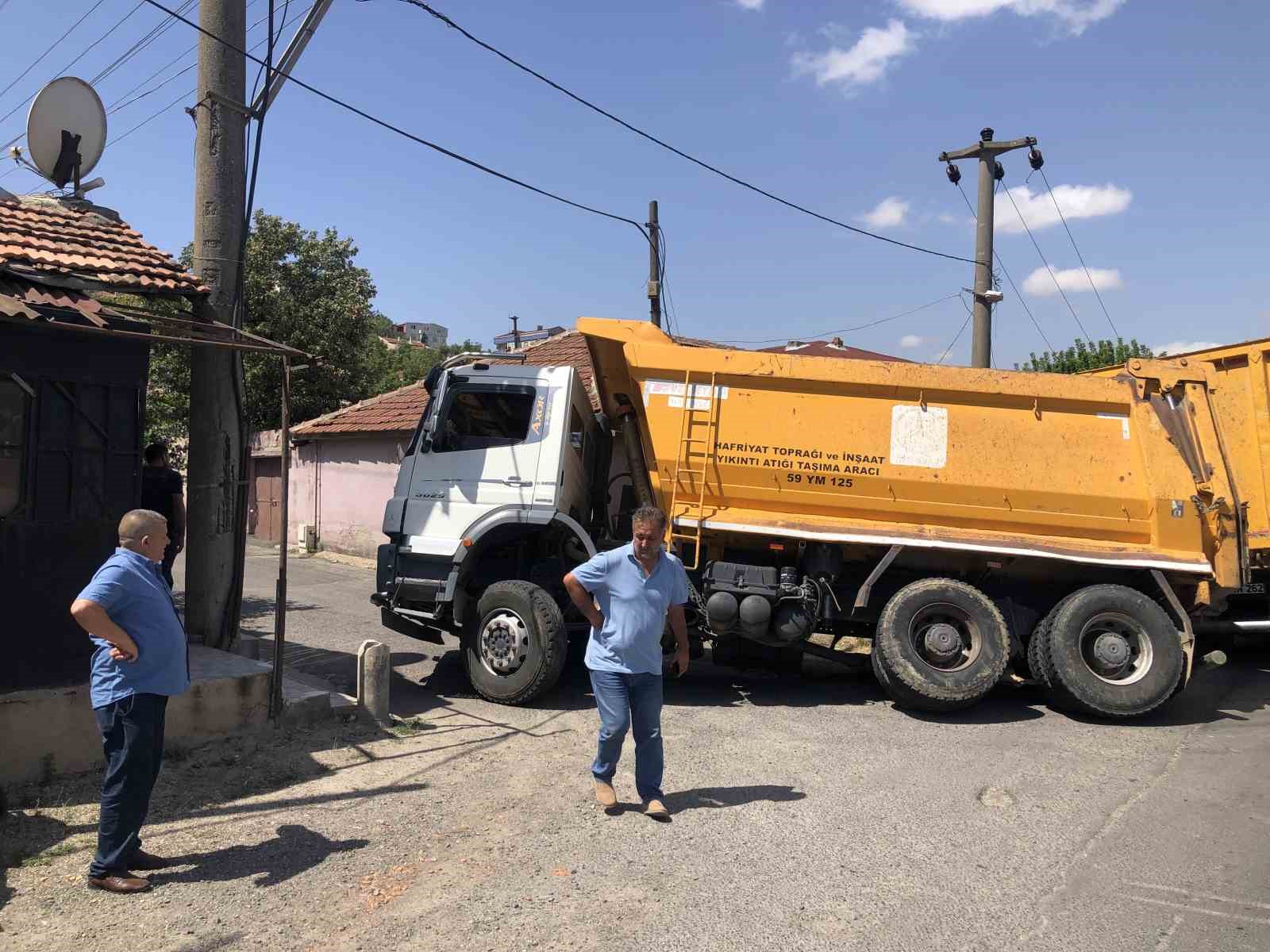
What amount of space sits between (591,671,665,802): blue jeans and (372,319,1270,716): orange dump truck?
218cm

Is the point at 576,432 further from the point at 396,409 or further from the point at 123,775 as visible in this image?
the point at 396,409

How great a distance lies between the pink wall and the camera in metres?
17.5

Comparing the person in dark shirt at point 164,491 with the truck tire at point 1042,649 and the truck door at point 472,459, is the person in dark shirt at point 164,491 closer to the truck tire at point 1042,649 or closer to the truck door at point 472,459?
the truck door at point 472,459

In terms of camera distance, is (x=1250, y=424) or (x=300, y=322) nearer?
(x=1250, y=424)

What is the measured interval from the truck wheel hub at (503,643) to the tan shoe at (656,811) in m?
2.44

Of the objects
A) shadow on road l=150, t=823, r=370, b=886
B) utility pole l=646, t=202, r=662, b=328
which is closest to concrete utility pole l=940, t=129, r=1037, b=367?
utility pole l=646, t=202, r=662, b=328

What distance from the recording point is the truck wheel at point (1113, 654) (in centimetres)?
681

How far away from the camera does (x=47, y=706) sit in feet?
16.4

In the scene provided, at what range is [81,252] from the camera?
5934 millimetres

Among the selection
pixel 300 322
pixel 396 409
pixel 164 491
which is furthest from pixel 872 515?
pixel 300 322

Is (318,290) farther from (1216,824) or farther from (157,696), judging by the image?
(1216,824)

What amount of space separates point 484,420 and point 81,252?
3.07m

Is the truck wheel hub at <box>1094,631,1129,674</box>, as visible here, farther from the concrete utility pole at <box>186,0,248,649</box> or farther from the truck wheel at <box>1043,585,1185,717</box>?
the concrete utility pole at <box>186,0,248,649</box>

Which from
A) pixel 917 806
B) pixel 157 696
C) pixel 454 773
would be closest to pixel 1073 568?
pixel 917 806
